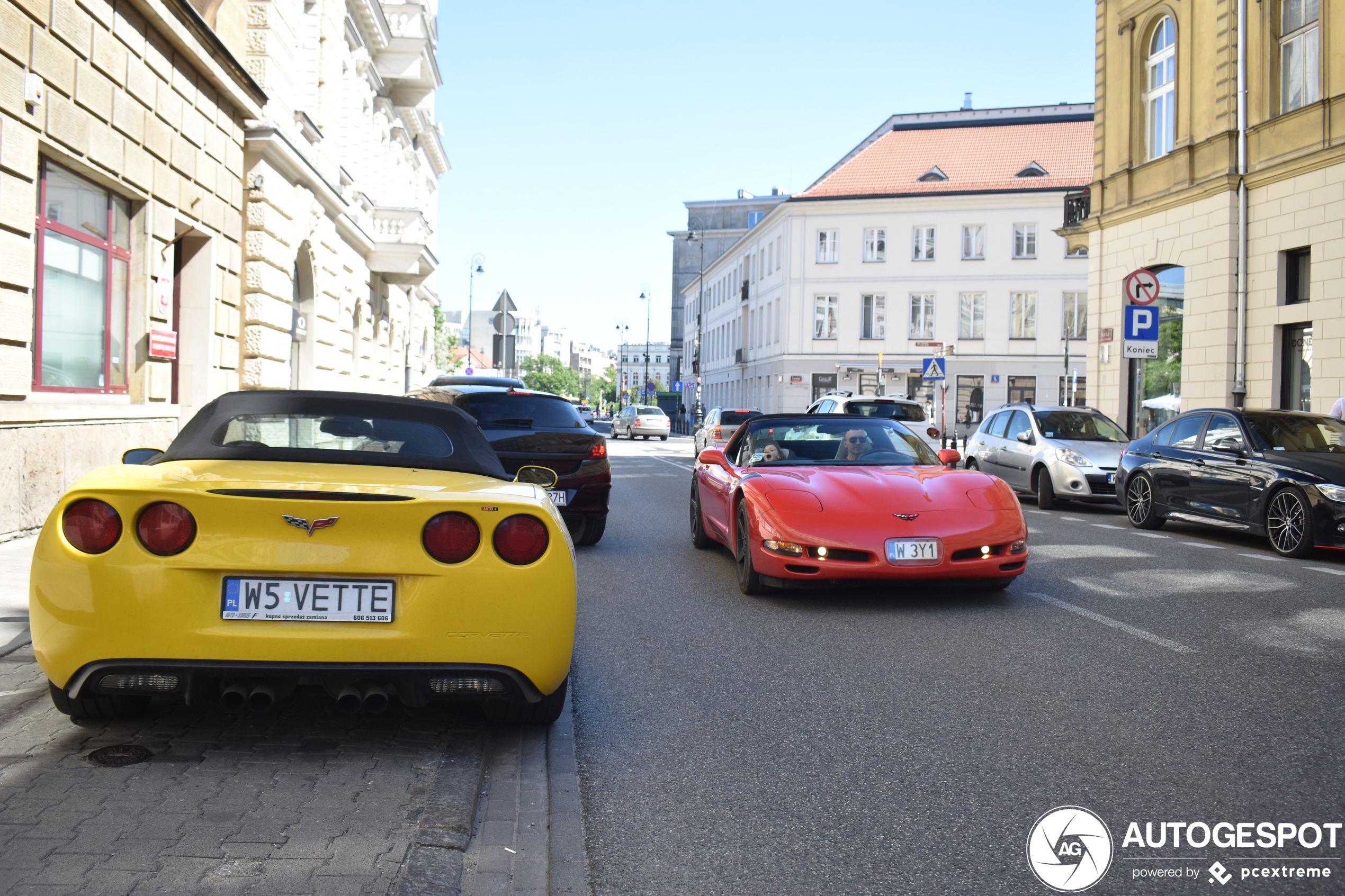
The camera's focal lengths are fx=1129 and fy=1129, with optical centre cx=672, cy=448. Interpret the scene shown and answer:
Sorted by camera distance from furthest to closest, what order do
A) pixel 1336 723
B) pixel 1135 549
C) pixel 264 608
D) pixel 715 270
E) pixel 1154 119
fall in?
pixel 715 270 → pixel 1154 119 → pixel 1135 549 → pixel 1336 723 → pixel 264 608

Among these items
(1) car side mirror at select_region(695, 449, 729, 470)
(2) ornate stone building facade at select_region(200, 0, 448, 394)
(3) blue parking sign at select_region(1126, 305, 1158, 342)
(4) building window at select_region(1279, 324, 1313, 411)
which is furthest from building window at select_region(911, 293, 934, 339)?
(1) car side mirror at select_region(695, 449, 729, 470)

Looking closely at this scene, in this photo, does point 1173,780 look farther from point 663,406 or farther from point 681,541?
point 663,406

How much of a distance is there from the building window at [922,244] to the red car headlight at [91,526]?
5310 centimetres

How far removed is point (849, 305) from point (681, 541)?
45705 mm

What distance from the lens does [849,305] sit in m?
55.2

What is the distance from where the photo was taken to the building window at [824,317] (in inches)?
2189

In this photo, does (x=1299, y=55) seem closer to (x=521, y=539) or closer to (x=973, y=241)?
(x=521, y=539)

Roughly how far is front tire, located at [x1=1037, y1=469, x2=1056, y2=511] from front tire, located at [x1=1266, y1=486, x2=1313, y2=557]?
493 cm

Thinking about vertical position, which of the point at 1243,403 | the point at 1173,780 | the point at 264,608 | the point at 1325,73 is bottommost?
the point at 1173,780

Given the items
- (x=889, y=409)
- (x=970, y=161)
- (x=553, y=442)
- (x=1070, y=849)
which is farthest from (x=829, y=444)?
(x=970, y=161)

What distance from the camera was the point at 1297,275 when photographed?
19.2m

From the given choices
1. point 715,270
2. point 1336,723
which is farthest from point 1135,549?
point 715,270

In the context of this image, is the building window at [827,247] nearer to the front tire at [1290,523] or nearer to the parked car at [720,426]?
the parked car at [720,426]

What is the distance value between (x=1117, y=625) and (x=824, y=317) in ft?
164
